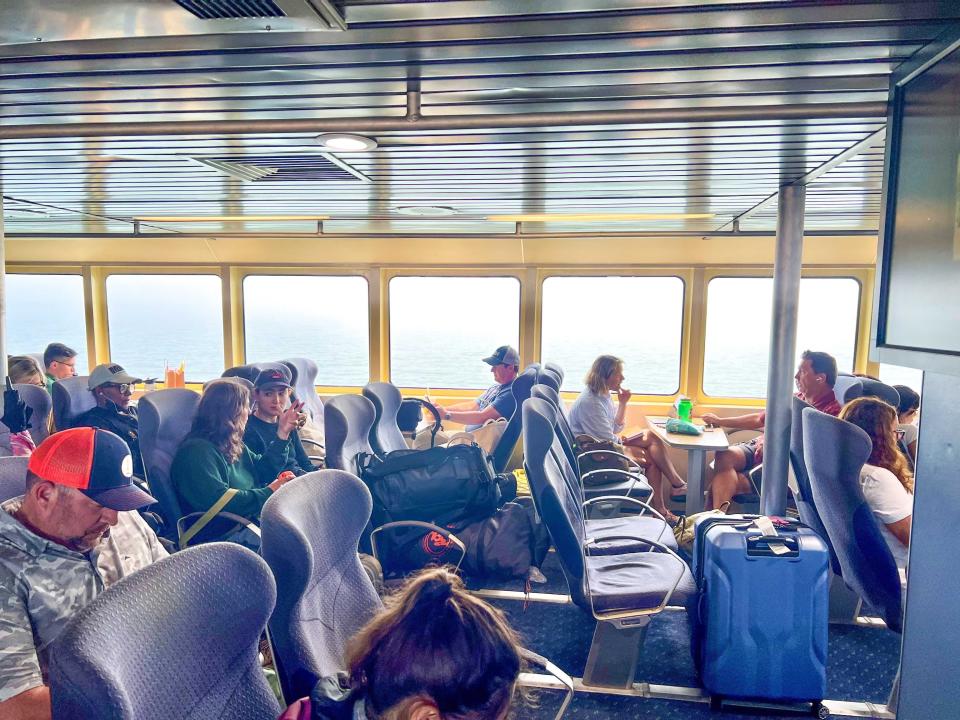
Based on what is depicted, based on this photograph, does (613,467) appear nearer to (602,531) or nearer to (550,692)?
(602,531)

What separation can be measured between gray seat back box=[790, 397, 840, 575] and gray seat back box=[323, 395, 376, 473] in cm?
232

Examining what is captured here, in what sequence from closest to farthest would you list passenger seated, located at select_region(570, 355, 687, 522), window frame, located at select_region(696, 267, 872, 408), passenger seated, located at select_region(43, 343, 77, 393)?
passenger seated, located at select_region(570, 355, 687, 522) → passenger seated, located at select_region(43, 343, 77, 393) → window frame, located at select_region(696, 267, 872, 408)

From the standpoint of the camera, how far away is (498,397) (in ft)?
18.0

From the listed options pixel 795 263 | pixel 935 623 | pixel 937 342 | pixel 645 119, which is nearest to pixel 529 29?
pixel 645 119

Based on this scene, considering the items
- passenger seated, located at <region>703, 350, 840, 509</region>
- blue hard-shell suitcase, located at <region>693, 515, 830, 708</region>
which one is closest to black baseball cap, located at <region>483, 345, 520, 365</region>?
passenger seated, located at <region>703, 350, 840, 509</region>

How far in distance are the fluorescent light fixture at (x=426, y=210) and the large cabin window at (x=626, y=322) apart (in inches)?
66.3

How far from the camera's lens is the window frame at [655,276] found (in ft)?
20.9

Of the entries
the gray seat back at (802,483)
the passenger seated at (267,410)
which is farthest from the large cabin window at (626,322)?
the passenger seated at (267,410)

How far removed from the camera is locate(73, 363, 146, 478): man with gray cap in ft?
12.9

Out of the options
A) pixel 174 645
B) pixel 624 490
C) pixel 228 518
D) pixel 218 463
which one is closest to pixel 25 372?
pixel 218 463

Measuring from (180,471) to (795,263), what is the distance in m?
3.33

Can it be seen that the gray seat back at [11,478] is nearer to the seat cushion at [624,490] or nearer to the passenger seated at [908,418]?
the seat cushion at [624,490]

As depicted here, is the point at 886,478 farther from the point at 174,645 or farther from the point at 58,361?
the point at 58,361

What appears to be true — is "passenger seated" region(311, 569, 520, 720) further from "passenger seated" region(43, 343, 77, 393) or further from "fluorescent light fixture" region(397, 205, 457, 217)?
"passenger seated" region(43, 343, 77, 393)
